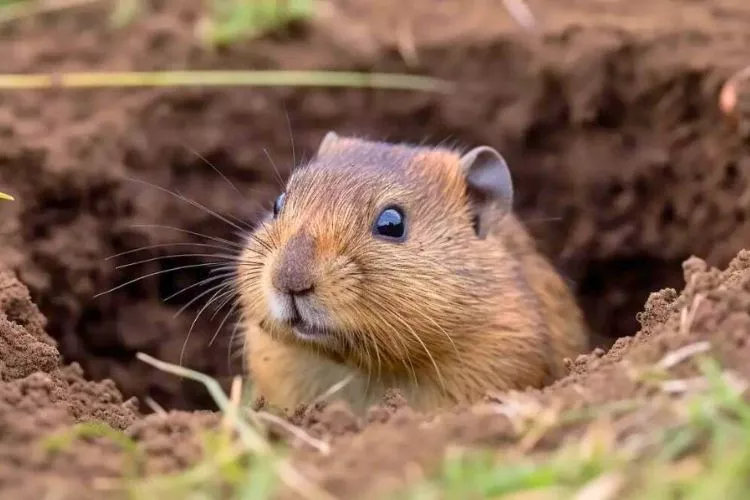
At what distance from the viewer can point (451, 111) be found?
25.0 feet

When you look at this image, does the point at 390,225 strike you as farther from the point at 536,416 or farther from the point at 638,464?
the point at 638,464

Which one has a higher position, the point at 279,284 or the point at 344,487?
the point at 279,284

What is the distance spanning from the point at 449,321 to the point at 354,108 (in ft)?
9.28

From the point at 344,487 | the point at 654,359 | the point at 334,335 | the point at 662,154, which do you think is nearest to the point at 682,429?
the point at 654,359

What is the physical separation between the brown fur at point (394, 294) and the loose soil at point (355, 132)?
72 centimetres

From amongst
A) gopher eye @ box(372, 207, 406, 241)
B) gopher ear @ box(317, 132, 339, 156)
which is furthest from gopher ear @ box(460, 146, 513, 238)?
gopher ear @ box(317, 132, 339, 156)

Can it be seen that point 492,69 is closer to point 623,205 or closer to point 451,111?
point 451,111

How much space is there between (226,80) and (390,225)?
8.11 feet

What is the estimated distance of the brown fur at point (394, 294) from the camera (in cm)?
497

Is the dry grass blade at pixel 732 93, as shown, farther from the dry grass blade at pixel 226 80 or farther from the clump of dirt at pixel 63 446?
the clump of dirt at pixel 63 446

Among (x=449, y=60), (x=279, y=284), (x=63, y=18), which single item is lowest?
(x=279, y=284)

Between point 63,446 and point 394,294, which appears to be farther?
point 394,294

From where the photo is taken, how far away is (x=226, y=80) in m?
7.32

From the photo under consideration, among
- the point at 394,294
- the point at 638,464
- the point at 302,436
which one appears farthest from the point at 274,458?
the point at 394,294
